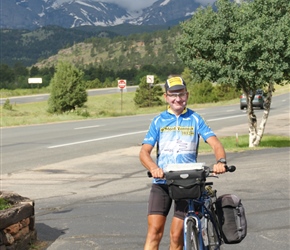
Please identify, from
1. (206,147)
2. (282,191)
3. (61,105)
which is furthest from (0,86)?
(282,191)

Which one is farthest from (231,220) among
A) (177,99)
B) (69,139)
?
(69,139)

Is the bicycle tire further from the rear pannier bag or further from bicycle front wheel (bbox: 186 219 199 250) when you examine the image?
bicycle front wheel (bbox: 186 219 199 250)

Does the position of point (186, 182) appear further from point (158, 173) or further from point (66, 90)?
point (66, 90)

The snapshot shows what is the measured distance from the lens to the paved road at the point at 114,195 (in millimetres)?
8031

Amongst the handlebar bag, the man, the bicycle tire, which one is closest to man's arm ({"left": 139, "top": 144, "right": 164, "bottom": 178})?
the man

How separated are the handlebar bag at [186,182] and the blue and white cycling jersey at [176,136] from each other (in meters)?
0.49

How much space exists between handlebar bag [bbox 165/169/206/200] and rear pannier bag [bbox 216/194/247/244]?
594 millimetres

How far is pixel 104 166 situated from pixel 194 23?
23.2ft

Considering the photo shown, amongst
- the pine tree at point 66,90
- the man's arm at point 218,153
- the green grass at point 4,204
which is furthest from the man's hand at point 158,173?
the pine tree at point 66,90

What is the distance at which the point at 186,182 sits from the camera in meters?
4.73

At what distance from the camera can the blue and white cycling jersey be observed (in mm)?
5336

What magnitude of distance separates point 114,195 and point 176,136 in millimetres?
6893

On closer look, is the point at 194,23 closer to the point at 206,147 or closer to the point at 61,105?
the point at 206,147

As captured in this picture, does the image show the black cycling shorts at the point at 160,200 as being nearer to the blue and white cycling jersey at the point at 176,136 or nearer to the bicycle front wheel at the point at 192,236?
the blue and white cycling jersey at the point at 176,136
